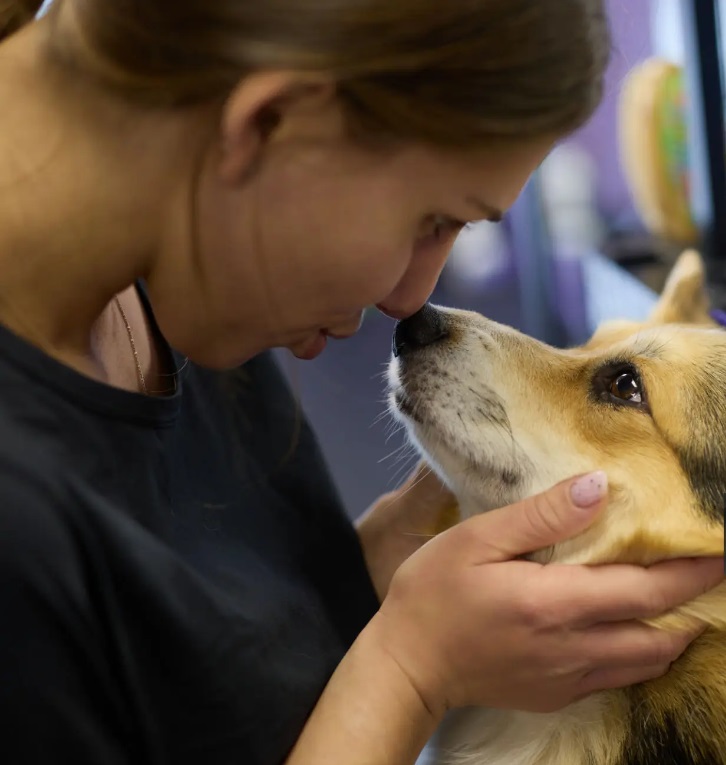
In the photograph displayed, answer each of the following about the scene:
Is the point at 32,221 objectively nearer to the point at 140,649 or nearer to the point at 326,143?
the point at 326,143

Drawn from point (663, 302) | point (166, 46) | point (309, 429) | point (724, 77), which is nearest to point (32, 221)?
point (166, 46)

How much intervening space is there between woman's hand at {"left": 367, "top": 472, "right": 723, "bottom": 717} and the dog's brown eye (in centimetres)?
22

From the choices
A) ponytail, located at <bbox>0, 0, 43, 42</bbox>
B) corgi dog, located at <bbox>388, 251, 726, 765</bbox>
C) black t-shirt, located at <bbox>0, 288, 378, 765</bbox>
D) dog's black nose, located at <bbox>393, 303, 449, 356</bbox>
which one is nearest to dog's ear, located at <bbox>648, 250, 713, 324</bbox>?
corgi dog, located at <bbox>388, 251, 726, 765</bbox>

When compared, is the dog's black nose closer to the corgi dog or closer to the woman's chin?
the corgi dog

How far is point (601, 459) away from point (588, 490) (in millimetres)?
171

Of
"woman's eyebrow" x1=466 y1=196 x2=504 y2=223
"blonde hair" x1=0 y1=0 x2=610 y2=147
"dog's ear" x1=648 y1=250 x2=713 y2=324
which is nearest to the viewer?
"blonde hair" x1=0 y1=0 x2=610 y2=147

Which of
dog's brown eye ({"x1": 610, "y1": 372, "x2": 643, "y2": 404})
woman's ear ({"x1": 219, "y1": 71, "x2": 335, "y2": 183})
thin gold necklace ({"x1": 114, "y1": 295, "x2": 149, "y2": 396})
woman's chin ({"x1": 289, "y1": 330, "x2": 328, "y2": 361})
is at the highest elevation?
woman's ear ({"x1": 219, "y1": 71, "x2": 335, "y2": 183})

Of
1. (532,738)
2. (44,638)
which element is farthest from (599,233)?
(44,638)

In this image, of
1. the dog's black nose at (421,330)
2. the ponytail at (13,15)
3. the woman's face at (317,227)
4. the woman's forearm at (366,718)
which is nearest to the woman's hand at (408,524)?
the dog's black nose at (421,330)

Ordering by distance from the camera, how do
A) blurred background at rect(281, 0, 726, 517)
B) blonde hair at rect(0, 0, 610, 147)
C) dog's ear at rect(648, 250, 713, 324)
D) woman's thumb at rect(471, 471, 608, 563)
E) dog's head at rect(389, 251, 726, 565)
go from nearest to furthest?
blonde hair at rect(0, 0, 610, 147)
woman's thumb at rect(471, 471, 608, 563)
dog's head at rect(389, 251, 726, 565)
dog's ear at rect(648, 250, 713, 324)
blurred background at rect(281, 0, 726, 517)

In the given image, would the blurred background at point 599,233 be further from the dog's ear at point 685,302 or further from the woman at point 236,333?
the woman at point 236,333

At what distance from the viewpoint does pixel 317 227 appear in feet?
2.22

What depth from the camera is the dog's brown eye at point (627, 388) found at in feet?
3.27

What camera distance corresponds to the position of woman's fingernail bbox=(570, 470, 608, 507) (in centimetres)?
80
